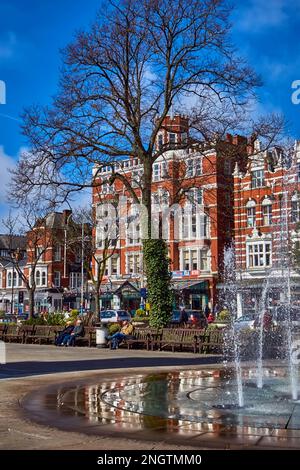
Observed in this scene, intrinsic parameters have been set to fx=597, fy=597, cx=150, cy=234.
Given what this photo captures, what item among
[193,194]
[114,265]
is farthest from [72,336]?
[114,265]

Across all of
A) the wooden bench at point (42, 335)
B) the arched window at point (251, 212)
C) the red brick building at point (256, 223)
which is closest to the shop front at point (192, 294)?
the red brick building at point (256, 223)

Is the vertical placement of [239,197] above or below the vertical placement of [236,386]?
above

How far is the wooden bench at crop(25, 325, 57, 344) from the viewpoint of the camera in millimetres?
28505

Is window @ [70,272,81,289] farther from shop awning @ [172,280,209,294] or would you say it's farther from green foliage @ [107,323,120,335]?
green foliage @ [107,323,120,335]

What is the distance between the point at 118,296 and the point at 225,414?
5751 centimetres

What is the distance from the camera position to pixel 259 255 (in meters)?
56.6

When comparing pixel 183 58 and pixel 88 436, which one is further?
pixel 183 58

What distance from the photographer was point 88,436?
7.11m

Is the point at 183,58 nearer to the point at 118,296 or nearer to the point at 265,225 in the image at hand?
the point at 265,225

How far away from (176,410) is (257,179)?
5032 cm

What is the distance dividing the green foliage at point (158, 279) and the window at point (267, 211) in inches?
1234

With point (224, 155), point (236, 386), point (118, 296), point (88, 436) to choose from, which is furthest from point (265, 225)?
point (88, 436)

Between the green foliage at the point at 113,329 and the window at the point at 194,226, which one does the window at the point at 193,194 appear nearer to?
the green foliage at the point at 113,329
